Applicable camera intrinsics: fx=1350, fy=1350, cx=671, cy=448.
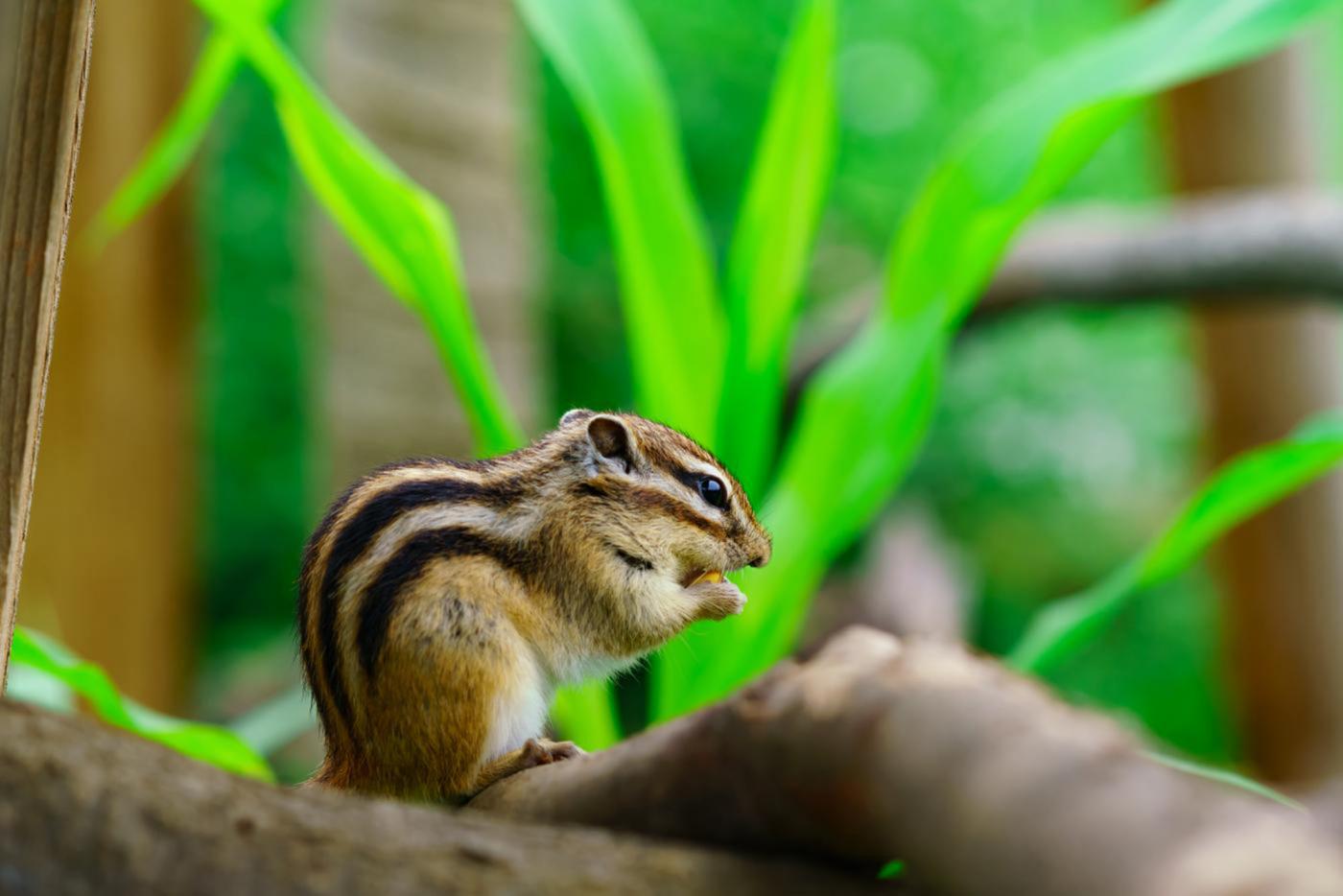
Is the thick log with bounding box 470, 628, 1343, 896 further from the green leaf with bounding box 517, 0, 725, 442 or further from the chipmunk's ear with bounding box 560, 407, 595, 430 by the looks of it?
the green leaf with bounding box 517, 0, 725, 442

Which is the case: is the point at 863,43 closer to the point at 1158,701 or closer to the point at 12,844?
the point at 1158,701

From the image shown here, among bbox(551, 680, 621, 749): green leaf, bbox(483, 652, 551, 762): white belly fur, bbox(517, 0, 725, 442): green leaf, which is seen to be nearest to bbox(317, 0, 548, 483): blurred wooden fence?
bbox(517, 0, 725, 442): green leaf

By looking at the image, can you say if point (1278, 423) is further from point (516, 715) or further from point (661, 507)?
point (516, 715)

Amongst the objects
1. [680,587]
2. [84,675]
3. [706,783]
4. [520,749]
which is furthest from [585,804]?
[84,675]

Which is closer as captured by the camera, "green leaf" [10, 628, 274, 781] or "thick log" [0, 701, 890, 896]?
"thick log" [0, 701, 890, 896]

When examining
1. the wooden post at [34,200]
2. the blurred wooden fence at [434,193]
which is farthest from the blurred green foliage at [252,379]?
the wooden post at [34,200]

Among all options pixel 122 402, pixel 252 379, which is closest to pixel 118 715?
pixel 122 402
